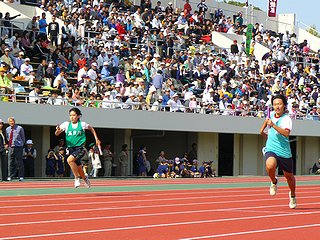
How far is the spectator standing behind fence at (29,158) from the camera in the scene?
26.1 m

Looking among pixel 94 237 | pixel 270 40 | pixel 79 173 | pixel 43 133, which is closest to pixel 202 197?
pixel 79 173

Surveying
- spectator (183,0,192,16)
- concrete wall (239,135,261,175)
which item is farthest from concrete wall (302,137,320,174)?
spectator (183,0,192,16)

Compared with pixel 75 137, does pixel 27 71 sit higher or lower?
higher

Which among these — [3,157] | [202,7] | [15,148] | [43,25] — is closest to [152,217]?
[15,148]

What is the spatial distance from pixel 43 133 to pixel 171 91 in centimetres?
530

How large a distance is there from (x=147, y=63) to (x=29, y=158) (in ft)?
22.9

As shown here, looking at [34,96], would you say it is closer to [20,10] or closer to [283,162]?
[20,10]

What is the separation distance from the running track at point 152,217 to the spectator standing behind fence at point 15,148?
741 cm

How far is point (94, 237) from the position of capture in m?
8.33

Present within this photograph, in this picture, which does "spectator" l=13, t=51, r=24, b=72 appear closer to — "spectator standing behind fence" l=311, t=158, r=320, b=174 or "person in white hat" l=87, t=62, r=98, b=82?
"person in white hat" l=87, t=62, r=98, b=82

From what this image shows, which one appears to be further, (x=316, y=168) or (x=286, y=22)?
(x=286, y=22)

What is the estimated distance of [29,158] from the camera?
26.3 metres

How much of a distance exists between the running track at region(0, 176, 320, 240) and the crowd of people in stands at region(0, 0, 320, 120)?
11.5 meters

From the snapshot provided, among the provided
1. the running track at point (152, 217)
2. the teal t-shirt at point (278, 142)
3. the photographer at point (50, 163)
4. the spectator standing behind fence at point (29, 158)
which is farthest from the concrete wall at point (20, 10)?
the teal t-shirt at point (278, 142)
